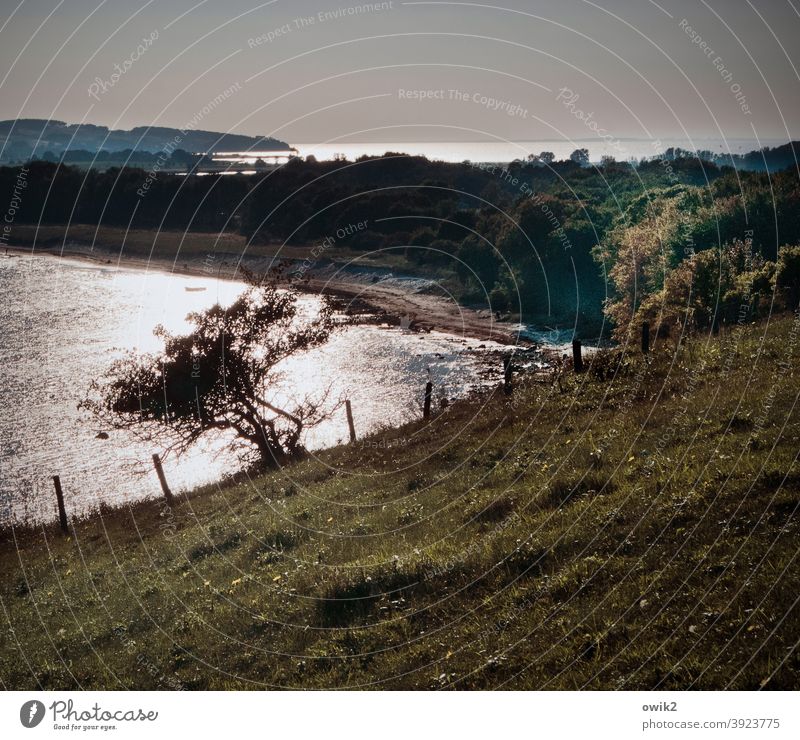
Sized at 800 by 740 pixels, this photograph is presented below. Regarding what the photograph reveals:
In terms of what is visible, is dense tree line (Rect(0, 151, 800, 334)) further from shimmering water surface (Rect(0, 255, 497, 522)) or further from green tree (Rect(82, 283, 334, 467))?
green tree (Rect(82, 283, 334, 467))

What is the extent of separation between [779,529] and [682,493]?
2.20 metres

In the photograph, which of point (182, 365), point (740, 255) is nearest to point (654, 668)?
point (182, 365)

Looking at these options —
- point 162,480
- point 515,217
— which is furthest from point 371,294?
point 162,480

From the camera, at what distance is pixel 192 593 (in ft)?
59.8

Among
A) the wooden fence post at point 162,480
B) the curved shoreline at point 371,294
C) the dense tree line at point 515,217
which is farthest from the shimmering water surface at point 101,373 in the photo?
the dense tree line at point 515,217

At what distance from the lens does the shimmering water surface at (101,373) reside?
167ft

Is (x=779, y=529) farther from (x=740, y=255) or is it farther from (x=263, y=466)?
(x=740, y=255)

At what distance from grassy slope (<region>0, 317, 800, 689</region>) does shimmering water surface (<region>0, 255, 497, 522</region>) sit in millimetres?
19471

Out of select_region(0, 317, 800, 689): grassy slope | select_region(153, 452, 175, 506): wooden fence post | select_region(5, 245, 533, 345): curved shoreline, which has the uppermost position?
select_region(5, 245, 533, 345): curved shoreline

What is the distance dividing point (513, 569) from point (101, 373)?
6989 centimetres

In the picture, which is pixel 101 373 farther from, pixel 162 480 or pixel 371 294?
pixel 371 294

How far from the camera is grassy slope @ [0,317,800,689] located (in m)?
10.5

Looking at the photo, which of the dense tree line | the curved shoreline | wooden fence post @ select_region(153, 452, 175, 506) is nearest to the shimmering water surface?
wooden fence post @ select_region(153, 452, 175, 506)

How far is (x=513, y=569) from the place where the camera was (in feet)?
43.1
